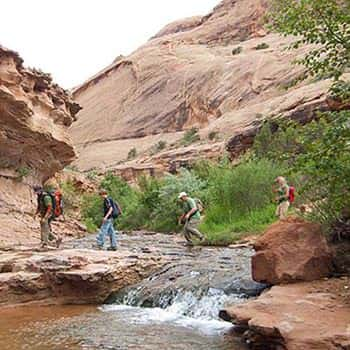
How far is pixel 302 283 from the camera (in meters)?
7.13

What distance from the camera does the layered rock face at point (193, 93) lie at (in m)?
40.2

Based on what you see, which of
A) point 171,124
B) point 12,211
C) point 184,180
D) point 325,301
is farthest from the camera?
point 171,124

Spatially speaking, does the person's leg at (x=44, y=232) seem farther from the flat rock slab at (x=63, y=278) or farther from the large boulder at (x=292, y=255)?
the large boulder at (x=292, y=255)

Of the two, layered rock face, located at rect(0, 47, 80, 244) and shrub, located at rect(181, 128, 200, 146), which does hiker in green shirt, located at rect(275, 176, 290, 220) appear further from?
shrub, located at rect(181, 128, 200, 146)

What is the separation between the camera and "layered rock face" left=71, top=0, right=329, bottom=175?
132 ft

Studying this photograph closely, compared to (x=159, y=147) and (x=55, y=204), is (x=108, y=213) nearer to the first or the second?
(x=55, y=204)

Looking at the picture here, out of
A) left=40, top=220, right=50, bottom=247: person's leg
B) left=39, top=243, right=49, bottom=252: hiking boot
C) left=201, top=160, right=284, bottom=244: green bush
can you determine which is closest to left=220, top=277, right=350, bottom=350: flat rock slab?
left=39, top=243, right=49, bottom=252: hiking boot

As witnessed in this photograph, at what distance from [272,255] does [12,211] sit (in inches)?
437

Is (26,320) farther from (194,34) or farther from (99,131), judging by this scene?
(194,34)

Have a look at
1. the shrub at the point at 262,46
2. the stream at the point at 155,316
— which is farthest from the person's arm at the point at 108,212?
the shrub at the point at 262,46

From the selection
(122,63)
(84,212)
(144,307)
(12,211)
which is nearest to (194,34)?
(122,63)

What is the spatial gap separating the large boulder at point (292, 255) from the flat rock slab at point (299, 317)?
23 centimetres

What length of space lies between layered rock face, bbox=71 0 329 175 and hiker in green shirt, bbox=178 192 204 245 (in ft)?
56.9

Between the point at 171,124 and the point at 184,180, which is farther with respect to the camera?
the point at 171,124
